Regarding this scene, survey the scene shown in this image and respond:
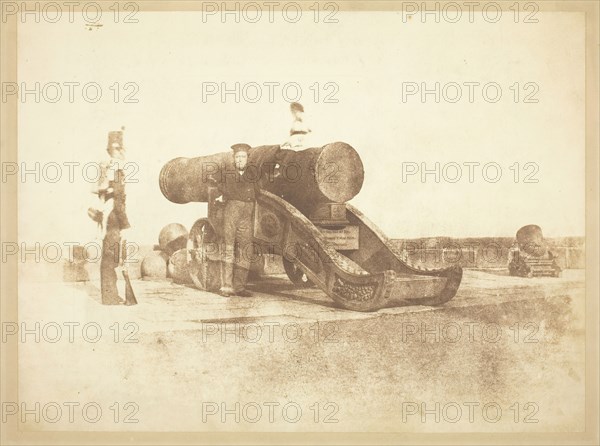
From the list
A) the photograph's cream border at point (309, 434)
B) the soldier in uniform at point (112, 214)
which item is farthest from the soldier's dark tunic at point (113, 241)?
the photograph's cream border at point (309, 434)

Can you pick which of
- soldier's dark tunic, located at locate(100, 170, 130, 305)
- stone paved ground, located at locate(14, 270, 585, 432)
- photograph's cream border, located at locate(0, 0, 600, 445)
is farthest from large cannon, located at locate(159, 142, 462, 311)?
photograph's cream border, located at locate(0, 0, 600, 445)

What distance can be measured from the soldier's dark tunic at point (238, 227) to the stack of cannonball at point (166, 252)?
26 centimetres

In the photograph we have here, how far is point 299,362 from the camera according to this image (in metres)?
4.18

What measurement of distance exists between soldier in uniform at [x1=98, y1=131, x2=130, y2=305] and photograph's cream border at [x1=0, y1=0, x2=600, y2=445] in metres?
0.52

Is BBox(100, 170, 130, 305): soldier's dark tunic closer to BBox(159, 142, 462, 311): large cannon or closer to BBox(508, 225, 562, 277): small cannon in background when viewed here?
BBox(159, 142, 462, 311): large cannon

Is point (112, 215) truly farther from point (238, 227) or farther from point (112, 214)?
point (238, 227)

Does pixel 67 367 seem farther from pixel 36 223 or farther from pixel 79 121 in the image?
pixel 79 121

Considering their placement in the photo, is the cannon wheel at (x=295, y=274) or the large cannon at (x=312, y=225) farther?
the cannon wheel at (x=295, y=274)

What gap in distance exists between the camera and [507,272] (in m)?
4.29

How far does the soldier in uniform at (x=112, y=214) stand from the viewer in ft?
13.8

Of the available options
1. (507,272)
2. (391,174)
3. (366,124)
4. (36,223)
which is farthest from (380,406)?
(36,223)

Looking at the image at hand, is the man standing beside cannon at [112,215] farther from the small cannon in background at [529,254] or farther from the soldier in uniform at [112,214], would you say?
the small cannon in background at [529,254]

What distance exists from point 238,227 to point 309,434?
127cm

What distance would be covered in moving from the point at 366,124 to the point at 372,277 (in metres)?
0.90
